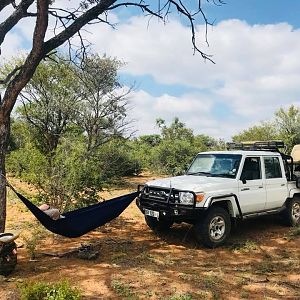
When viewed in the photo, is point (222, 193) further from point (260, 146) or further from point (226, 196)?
point (260, 146)

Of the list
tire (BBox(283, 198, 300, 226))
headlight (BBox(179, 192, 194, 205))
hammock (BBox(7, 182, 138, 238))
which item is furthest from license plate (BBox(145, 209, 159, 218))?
tire (BBox(283, 198, 300, 226))

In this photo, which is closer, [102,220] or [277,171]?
[102,220]

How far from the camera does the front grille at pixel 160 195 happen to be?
6.65 metres

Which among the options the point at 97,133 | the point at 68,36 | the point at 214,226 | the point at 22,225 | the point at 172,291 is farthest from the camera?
the point at 97,133

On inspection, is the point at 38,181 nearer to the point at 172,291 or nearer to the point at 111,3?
the point at 111,3

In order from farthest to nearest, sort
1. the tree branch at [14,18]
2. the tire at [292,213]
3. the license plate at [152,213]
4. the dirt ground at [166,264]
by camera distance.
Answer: the tire at [292,213]
the license plate at [152,213]
the tree branch at [14,18]
the dirt ground at [166,264]

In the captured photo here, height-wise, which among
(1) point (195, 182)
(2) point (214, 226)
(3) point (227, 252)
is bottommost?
(3) point (227, 252)

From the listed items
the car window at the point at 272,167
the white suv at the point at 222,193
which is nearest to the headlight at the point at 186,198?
the white suv at the point at 222,193

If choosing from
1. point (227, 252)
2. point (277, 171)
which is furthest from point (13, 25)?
point (277, 171)

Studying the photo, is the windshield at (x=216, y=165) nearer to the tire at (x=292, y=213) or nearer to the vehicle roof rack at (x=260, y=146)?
the vehicle roof rack at (x=260, y=146)

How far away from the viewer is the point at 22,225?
8.47 metres

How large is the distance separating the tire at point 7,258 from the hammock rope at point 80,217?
672 mm

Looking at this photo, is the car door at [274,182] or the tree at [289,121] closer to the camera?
the car door at [274,182]

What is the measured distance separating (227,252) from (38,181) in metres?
4.55
